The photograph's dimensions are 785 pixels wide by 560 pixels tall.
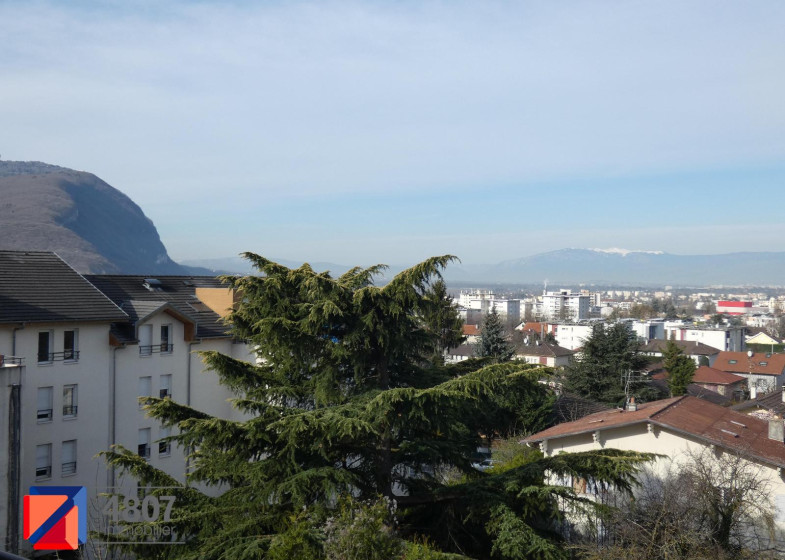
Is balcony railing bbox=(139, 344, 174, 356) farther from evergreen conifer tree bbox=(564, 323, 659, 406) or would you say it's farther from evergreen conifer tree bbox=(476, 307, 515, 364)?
evergreen conifer tree bbox=(476, 307, 515, 364)

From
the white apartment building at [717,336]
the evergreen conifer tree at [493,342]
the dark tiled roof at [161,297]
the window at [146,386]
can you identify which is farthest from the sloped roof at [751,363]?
the window at [146,386]

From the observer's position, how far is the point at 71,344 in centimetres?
2542

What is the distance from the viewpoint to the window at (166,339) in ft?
94.1

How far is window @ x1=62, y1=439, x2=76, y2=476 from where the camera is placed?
2481 cm

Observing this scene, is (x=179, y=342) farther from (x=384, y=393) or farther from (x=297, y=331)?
(x=384, y=393)

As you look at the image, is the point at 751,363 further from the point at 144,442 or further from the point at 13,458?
the point at 13,458

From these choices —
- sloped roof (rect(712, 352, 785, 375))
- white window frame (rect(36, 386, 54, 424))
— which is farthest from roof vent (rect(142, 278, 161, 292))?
sloped roof (rect(712, 352, 785, 375))

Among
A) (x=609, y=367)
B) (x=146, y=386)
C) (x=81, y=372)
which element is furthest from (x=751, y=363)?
(x=81, y=372)

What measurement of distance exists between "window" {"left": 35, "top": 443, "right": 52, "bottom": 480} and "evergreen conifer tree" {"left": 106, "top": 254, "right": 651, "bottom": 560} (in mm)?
13901

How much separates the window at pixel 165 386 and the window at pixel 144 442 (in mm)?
1611

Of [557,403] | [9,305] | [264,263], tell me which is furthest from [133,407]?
[557,403]

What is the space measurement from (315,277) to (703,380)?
5888cm

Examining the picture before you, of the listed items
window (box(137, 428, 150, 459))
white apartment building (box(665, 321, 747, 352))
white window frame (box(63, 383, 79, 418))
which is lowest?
white apartment building (box(665, 321, 747, 352))

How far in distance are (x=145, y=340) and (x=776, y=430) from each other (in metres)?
22.8
